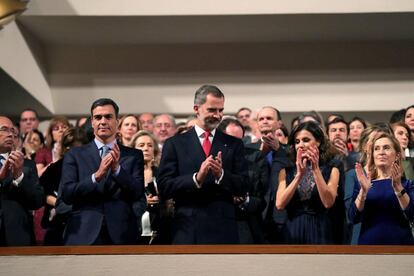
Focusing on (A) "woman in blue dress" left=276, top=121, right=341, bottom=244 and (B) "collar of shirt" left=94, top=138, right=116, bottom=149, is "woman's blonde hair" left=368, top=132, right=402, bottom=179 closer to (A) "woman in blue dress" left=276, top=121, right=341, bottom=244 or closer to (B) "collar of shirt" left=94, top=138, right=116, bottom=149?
(A) "woman in blue dress" left=276, top=121, right=341, bottom=244

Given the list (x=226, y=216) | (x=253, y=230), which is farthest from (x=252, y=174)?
(x=226, y=216)

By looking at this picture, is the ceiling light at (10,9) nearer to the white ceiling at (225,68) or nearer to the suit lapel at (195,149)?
the white ceiling at (225,68)

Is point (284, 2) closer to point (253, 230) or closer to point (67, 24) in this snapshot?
point (67, 24)

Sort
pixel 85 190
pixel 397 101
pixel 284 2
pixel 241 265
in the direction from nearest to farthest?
pixel 241 265, pixel 85 190, pixel 284 2, pixel 397 101

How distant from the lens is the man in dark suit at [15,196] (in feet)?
18.3

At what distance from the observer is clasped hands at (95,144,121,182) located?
523 centimetres

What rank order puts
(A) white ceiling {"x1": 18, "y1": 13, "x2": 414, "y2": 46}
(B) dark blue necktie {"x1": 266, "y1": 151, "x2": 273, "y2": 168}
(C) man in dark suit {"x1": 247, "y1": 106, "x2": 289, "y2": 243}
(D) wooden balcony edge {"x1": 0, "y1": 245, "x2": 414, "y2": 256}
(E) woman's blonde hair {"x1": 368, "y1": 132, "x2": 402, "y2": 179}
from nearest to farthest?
(D) wooden balcony edge {"x1": 0, "y1": 245, "x2": 414, "y2": 256} < (E) woman's blonde hair {"x1": 368, "y1": 132, "x2": 402, "y2": 179} < (C) man in dark suit {"x1": 247, "y1": 106, "x2": 289, "y2": 243} < (B) dark blue necktie {"x1": 266, "y1": 151, "x2": 273, "y2": 168} < (A) white ceiling {"x1": 18, "y1": 13, "x2": 414, "y2": 46}

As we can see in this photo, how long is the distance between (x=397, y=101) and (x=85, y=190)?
18.3ft

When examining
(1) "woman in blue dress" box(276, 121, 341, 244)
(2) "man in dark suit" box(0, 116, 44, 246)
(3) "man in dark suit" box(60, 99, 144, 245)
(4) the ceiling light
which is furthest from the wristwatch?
(4) the ceiling light

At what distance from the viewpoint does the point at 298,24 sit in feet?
31.6

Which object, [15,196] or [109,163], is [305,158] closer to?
[109,163]

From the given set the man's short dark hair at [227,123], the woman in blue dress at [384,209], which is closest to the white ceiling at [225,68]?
the man's short dark hair at [227,123]

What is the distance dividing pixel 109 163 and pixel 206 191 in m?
0.54

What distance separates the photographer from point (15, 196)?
566 cm
